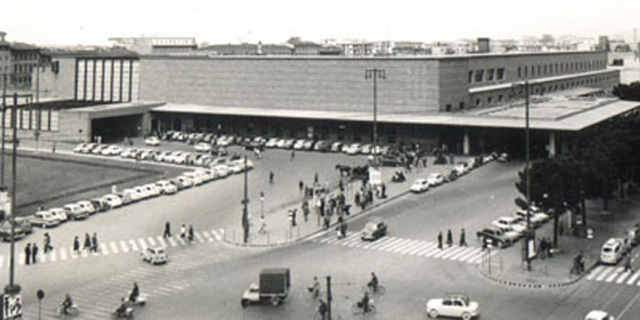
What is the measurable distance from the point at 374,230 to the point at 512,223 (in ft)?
30.4

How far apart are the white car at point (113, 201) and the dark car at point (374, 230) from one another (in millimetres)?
21027

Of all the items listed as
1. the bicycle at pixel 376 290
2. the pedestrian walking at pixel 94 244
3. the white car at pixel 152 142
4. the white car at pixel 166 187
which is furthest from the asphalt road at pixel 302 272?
the white car at pixel 152 142

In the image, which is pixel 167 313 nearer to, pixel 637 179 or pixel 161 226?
pixel 161 226

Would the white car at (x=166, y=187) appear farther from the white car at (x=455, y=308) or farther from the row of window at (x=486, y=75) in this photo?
the row of window at (x=486, y=75)

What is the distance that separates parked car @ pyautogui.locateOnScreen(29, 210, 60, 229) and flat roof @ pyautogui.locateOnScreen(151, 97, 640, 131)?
41776 mm

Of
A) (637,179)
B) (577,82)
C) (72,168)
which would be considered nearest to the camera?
(637,179)

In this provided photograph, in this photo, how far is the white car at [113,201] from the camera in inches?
2303

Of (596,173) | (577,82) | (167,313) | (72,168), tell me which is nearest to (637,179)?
(596,173)

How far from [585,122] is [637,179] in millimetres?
19269

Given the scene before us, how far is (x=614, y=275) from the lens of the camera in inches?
1586

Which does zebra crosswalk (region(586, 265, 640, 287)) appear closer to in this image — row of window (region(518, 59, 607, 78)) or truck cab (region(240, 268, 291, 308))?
truck cab (region(240, 268, 291, 308))

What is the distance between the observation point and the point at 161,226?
52.9 meters

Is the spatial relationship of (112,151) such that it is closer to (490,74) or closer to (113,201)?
(113,201)

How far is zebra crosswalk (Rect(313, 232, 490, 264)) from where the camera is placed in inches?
1741
